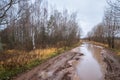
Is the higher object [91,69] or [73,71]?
[73,71]

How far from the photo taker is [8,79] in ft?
34.4

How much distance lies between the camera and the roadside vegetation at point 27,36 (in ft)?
47.8

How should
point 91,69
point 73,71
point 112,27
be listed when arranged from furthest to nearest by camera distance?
point 112,27
point 91,69
point 73,71

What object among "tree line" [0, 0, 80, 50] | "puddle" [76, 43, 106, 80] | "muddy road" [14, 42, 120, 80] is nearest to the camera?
"muddy road" [14, 42, 120, 80]

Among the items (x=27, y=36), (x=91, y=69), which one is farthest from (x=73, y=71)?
(x=27, y=36)

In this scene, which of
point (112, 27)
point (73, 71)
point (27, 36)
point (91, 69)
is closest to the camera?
point (73, 71)

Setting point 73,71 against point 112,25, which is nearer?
point 73,71

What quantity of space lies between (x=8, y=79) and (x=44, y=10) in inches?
1162

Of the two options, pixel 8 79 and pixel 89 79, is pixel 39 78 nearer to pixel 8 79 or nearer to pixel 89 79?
pixel 8 79

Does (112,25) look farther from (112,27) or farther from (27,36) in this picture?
(27,36)

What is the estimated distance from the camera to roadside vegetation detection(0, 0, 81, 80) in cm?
1456

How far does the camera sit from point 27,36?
33344 mm

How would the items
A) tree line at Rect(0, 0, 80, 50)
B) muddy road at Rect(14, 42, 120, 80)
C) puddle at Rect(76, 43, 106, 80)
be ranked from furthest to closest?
1. tree line at Rect(0, 0, 80, 50)
2. puddle at Rect(76, 43, 106, 80)
3. muddy road at Rect(14, 42, 120, 80)

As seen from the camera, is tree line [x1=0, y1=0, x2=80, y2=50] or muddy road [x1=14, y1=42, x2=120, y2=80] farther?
tree line [x1=0, y1=0, x2=80, y2=50]
